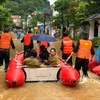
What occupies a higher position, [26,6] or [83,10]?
[26,6]

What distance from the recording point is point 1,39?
12.8 metres

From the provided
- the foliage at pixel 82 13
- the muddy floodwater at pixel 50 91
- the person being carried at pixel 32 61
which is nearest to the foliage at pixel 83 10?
the foliage at pixel 82 13

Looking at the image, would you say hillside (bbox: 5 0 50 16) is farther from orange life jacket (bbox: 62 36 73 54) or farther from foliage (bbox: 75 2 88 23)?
orange life jacket (bbox: 62 36 73 54)

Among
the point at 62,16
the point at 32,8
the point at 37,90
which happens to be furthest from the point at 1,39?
the point at 32,8

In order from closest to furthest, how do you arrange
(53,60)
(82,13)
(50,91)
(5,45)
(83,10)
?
(50,91)
(53,60)
(5,45)
(83,10)
(82,13)

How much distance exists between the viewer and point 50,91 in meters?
9.10

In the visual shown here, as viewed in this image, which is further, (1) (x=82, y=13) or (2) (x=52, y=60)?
(1) (x=82, y=13)

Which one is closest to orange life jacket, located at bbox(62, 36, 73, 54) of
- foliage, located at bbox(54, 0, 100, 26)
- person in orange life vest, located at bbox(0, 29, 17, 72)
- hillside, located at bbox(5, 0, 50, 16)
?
person in orange life vest, located at bbox(0, 29, 17, 72)

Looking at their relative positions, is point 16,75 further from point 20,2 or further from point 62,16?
point 20,2

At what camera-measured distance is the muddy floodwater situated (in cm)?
859

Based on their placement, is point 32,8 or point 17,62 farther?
point 32,8

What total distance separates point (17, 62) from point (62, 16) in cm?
3534

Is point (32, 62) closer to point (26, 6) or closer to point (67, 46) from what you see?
point (67, 46)

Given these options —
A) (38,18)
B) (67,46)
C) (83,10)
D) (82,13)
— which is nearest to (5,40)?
(67,46)
